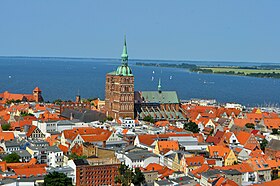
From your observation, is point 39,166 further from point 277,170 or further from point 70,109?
point 70,109

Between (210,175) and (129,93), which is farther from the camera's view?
(129,93)

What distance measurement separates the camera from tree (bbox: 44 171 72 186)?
42241 mm

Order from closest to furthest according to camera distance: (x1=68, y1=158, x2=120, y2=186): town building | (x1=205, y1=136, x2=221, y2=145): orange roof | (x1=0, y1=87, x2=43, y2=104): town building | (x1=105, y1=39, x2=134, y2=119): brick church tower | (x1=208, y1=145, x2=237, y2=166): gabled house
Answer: (x1=68, y1=158, x2=120, y2=186): town building < (x1=208, y1=145, x2=237, y2=166): gabled house < (x1=205, y1=136, x2=221, y2=145): orange roof < (x1=105, y1=39, x2=134, y2=119): brick church tower < (x1=0, y1=87, x2=43, y2=104): town building

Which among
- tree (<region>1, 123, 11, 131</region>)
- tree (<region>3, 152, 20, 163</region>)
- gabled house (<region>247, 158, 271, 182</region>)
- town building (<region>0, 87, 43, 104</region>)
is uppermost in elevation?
town building (<region>0, 87, 43, 104</region>)

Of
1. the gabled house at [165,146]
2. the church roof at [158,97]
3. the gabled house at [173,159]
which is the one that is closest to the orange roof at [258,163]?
the gabled house at [173,159]

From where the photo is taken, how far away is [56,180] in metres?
42.4

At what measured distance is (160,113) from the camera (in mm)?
88375

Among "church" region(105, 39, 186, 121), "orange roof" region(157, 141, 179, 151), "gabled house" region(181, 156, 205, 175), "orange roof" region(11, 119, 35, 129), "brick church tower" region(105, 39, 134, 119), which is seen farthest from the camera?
"church" region(105, 39, 186, 121)

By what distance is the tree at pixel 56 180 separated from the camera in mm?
42241

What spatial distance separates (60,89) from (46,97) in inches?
1072

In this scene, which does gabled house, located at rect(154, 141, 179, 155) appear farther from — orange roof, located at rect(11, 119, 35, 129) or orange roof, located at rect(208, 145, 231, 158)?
orange roof, located at rect(11, 119, 35, 129)

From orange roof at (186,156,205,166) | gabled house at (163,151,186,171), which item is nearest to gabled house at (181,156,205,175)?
orange roof at (186,156,205,166)

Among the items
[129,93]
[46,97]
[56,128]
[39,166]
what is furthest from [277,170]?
[46,97]

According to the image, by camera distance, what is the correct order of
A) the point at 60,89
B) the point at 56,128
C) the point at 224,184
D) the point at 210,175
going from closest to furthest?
the point at 224,184 < the point at 210,175 < the point at 56,128 < the point at 60,89
